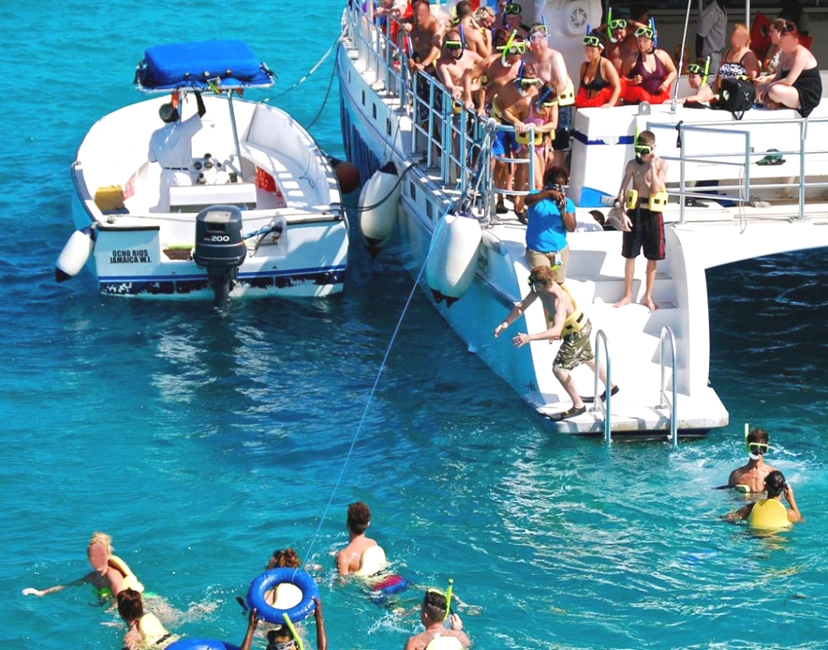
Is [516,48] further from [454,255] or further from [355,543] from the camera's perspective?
[355,543]

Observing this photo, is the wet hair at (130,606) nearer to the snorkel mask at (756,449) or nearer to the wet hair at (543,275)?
the wet hair at (543,275)

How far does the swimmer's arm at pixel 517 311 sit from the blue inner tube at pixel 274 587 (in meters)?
4.29

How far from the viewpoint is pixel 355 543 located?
9789mm

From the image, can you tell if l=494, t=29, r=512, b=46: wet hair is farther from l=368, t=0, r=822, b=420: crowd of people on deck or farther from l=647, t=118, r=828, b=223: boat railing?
l=647, t=118, r=828, b=223: boat railing

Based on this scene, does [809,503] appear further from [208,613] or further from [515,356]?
[208,613]

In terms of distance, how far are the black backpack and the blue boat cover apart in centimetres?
556

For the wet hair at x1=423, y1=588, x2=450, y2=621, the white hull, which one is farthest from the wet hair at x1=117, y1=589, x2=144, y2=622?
the white hull

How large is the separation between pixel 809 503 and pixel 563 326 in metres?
2.37

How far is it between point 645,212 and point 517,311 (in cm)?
139

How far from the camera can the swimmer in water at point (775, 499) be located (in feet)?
33.4

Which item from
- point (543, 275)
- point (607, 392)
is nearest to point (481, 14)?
point (543, 275)

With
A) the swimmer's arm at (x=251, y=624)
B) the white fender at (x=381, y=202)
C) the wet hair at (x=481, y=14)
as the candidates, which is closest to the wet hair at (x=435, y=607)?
the swimmer's arm at (x=251, y=624)

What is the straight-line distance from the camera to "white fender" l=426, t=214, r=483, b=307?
A: 42.3 feet

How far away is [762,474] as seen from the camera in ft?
35.1
